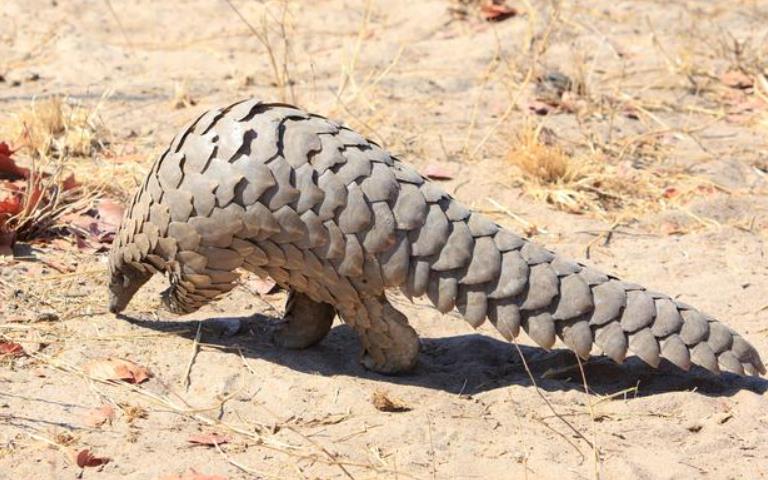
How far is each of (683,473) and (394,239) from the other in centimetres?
110

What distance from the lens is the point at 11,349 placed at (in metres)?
3.92

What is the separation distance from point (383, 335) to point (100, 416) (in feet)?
3.17

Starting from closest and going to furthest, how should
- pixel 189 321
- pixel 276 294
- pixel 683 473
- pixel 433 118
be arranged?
pixel 683 473
pixel 189 321
pixel 276 294
pixel 433 118

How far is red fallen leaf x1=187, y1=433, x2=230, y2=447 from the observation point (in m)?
3.44

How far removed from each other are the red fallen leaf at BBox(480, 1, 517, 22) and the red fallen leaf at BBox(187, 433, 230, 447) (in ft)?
17.8

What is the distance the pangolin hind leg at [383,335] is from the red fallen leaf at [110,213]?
1570mm

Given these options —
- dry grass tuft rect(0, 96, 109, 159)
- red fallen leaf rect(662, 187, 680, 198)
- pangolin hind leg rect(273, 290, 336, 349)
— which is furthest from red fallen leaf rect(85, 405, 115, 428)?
red fallen leaf rect(662, 187, 680, 198)

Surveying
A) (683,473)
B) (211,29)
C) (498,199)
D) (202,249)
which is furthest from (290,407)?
(211,29)

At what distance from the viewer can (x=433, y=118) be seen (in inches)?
265

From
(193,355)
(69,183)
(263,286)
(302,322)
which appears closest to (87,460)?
(193,355)

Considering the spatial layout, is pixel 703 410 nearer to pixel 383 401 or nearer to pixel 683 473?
pixel 683 473

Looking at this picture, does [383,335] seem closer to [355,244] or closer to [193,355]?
[355,244]

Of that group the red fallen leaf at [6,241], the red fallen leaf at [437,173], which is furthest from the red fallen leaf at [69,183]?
the red fallen leaf at [437,173]

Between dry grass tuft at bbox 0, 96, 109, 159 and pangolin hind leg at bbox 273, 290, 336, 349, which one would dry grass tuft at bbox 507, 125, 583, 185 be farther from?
dry grass tuft at bbox 0, 96, 109, 159
